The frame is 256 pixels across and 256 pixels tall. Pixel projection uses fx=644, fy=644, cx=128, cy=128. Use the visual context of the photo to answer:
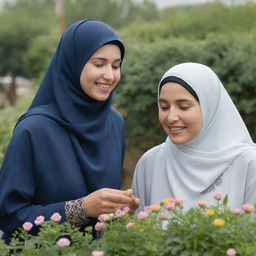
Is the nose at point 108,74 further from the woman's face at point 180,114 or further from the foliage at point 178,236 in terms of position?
the foliage at point 178,236

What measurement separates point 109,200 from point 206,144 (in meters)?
0.48

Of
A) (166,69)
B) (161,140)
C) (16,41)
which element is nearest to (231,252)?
(166,69)

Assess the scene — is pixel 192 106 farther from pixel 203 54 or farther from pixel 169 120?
pixel 203 54

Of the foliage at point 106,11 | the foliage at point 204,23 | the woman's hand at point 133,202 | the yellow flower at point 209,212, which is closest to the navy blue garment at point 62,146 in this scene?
the woman's hand at point 133,202

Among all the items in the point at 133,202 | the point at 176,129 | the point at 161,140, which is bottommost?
the point at 161,140

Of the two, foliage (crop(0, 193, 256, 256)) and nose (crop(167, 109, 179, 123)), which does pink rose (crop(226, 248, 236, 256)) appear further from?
nose (crop(167, 109, 179, 123))

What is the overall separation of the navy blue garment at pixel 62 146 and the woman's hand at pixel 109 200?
0.16 m

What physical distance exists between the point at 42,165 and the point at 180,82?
0.68 meters

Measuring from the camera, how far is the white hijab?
2.60 metres

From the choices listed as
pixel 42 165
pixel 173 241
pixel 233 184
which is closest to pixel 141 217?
pixel 173 241

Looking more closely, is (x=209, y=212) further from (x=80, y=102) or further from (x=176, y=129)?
(x=80, y=102)

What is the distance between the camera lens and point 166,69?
691cm

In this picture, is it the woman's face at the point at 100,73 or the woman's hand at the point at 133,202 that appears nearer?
the woman's hand at the point at 133,202

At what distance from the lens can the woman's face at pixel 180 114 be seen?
2609 mm
